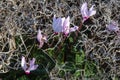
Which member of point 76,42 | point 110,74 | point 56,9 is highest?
point 56,9

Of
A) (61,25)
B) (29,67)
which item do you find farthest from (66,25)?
(29,67)

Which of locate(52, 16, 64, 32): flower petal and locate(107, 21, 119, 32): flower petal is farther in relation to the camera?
locate(107, 21, 119, 32): flower petal

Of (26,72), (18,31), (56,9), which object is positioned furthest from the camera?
(56,9)

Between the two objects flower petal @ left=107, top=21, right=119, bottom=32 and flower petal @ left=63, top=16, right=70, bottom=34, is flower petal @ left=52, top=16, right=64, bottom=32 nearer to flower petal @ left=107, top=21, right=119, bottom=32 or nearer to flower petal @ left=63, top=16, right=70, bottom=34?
flower petal @ left=63, top=16, right=70, bottom=34

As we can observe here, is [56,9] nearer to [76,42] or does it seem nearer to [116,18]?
[76,42]

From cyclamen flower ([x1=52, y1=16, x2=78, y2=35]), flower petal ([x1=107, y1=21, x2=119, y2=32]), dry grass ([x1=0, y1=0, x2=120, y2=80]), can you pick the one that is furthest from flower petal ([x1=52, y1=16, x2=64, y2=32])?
flower petal ([x1=107, y1=21, x2=119, y2=32])

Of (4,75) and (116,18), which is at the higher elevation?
(116,18)

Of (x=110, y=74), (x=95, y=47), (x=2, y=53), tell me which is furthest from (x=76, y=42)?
(x=2, y=53)

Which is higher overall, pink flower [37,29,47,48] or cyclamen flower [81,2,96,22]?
cyclamen flower [81,2,96,22]

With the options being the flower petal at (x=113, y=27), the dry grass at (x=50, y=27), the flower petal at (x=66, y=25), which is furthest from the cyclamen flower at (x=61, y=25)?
the flower petal at (x=113, y=27)

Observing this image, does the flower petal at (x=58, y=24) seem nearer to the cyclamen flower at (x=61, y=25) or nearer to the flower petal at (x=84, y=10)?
the cyclamen flower at (x=61, y=25)

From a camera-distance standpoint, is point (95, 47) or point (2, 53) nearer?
point (2, 53)
